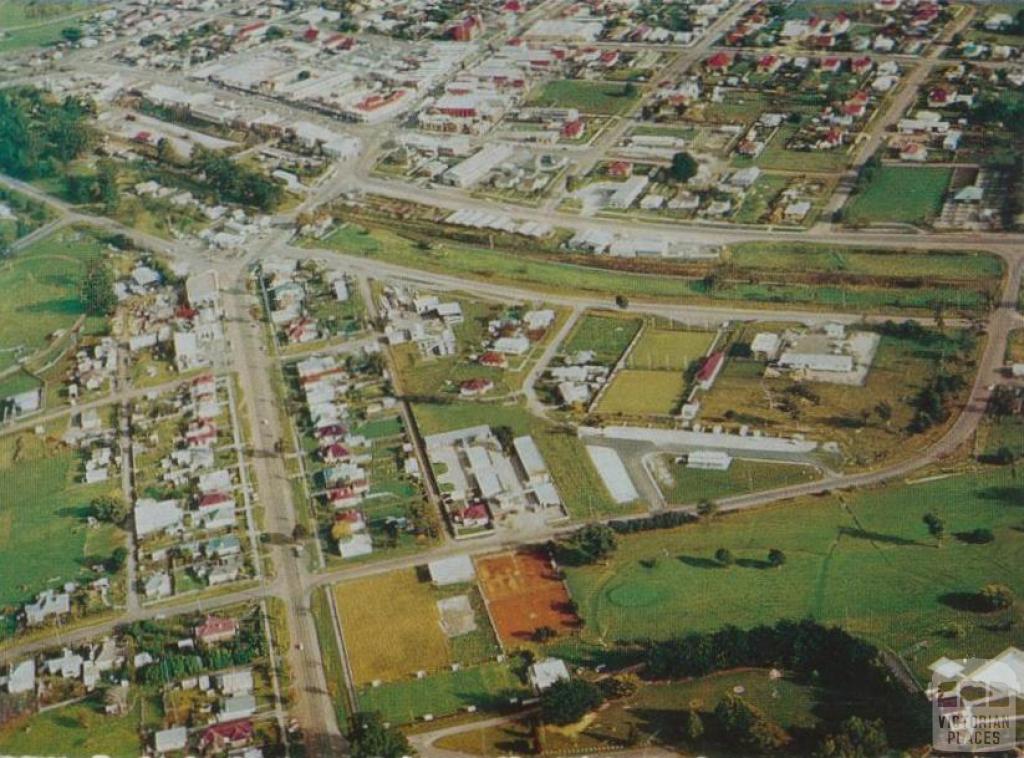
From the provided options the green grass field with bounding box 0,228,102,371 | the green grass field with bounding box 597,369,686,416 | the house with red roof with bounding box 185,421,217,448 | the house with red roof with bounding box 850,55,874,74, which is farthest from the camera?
the house with red roof with bounding box 850,55,874,74

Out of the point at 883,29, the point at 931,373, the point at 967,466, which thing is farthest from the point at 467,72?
the point at 967,466

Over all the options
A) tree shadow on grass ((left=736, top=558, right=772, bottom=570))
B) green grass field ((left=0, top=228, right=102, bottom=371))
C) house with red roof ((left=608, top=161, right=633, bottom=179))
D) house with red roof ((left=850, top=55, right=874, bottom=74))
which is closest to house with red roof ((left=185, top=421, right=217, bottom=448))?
green grass field ((left=0, top=228, right=102, bottom=371))

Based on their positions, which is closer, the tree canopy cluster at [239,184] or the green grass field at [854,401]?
the green grass field at [854,401]

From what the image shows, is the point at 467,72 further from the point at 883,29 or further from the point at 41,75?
the point at 41,75

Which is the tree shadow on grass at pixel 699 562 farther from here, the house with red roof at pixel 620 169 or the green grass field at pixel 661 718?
the house with red roof at pixel 620 169

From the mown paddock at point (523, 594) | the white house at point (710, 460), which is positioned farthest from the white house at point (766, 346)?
the mown paddock at point (523, 594)

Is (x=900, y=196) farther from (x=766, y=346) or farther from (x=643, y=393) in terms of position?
(x=643, y=393)

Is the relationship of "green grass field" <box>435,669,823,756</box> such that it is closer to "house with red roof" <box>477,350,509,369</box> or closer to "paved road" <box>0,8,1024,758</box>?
"paved road" <box>0,8,1024,758</box>
